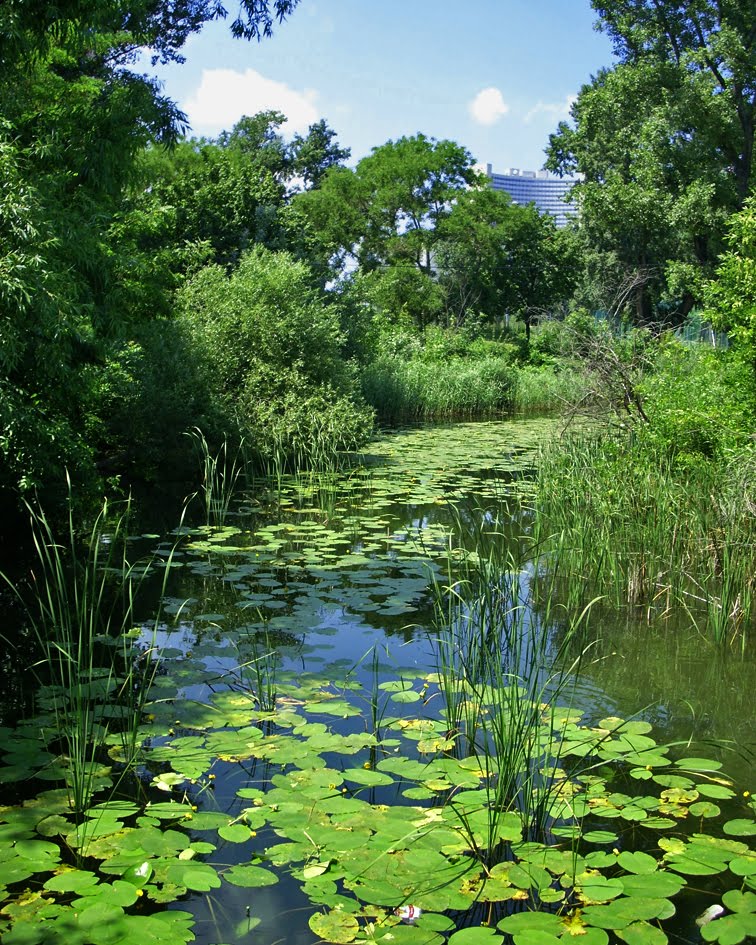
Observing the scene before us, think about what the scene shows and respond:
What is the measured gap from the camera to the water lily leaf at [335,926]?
2820mm

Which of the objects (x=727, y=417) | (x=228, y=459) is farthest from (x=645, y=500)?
(x=228, y=459)

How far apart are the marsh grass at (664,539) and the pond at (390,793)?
313mm

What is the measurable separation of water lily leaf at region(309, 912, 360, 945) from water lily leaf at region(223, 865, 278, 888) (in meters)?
0.27

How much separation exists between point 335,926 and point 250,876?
1.35 ft

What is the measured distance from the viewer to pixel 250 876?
3139mm

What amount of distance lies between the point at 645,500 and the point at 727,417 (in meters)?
0.97

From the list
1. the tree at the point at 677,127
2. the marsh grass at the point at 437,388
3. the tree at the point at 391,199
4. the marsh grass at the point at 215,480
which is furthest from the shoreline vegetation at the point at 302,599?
the tree at the point at 391,199

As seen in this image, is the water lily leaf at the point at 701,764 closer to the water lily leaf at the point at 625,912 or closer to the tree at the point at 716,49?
the water lily leaf at the point at 625,912

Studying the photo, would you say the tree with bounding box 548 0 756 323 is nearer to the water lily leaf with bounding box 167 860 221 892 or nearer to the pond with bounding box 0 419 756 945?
the pond with bounding box 0 419 756 945

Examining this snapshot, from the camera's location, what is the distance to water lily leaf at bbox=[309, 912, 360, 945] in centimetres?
282

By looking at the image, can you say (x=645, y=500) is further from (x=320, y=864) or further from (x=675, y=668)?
(x=320, y=864)

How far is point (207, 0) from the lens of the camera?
36.1ft

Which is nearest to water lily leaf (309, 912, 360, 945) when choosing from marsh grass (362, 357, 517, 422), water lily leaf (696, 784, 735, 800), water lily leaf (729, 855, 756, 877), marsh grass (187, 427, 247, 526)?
water lily leaf (729, 855, 756, 877)

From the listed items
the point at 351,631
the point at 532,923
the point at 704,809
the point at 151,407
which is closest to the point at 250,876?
the point at 532,923
